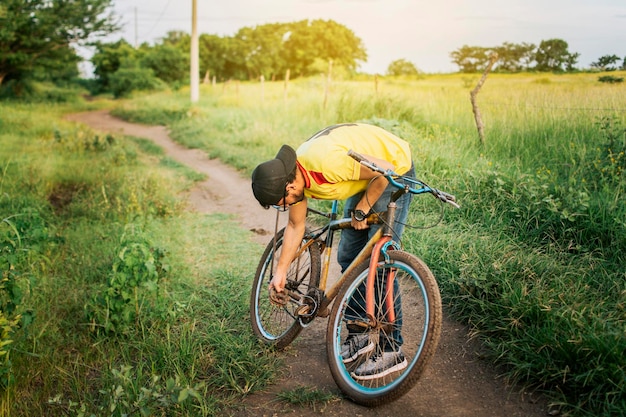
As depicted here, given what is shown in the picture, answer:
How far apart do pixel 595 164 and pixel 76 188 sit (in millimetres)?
7505

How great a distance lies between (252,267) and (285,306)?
1.79 metres

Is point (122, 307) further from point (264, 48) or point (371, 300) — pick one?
point (264, 48)

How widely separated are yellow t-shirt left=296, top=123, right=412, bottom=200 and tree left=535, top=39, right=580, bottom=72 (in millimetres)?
6796

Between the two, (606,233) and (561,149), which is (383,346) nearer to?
(606,233)

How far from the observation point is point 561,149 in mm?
7258

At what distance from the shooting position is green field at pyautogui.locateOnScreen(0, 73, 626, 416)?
3.37 meters

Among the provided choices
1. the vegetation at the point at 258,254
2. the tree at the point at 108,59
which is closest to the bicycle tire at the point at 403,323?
the vegetation at the point at 258,254

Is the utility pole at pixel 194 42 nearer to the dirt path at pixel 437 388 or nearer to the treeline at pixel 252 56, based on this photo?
the treeline at pixel 252 56

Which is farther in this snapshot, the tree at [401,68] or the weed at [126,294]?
the tree at [401,68]

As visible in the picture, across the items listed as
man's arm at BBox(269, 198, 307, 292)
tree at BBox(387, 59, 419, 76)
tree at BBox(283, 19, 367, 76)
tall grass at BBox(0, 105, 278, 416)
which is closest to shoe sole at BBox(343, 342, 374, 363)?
tall grass at BBox(0, 105, 278, 416)

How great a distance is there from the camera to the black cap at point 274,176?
125 inches

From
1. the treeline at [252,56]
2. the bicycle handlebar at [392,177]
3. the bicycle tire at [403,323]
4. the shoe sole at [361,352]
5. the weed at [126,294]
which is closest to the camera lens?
the bicycle tire at [403,323]

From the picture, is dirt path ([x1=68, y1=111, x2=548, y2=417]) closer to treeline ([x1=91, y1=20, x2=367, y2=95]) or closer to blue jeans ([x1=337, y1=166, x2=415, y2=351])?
blue jeans ([x1=337, y1=166, x2=415, y2=351])

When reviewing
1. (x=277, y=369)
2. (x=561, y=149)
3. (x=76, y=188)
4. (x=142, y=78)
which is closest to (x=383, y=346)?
(x=277, y=369)
